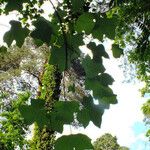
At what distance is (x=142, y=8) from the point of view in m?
10.8

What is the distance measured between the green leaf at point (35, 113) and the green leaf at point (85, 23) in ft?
0.82

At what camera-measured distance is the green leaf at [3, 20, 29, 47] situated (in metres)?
1.21

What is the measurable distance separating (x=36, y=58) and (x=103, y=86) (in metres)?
21.9

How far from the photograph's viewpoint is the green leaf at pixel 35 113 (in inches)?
41.0

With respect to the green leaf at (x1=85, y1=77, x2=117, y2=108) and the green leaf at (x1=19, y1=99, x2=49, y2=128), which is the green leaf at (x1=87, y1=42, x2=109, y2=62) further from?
the green leaf at (x1=19, y1=99, x2=49, y2=128)

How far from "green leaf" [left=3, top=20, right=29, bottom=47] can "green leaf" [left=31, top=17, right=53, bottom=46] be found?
0.11m

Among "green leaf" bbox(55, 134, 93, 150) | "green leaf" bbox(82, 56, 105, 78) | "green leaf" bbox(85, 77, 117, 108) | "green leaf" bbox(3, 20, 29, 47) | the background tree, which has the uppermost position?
the background tree

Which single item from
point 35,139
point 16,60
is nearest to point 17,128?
point 35,139

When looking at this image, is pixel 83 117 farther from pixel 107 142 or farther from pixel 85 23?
pixel 107 142

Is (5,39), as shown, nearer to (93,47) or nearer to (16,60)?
(93,47)

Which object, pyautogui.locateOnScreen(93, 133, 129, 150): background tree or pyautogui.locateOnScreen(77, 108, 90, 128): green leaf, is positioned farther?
pyautogui.locateOnScreen(93, 133, 129, 150): background tree

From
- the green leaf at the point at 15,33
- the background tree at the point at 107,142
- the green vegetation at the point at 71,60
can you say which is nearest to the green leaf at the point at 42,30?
the green vegetation at the point at 71,60

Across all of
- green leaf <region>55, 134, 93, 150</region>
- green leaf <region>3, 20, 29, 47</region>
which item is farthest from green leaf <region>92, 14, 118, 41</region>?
green leaf <region>55, 134, 93, 150</region>

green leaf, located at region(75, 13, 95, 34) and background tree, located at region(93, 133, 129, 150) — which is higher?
background tree, located at region(93, 133, 129, 150)
